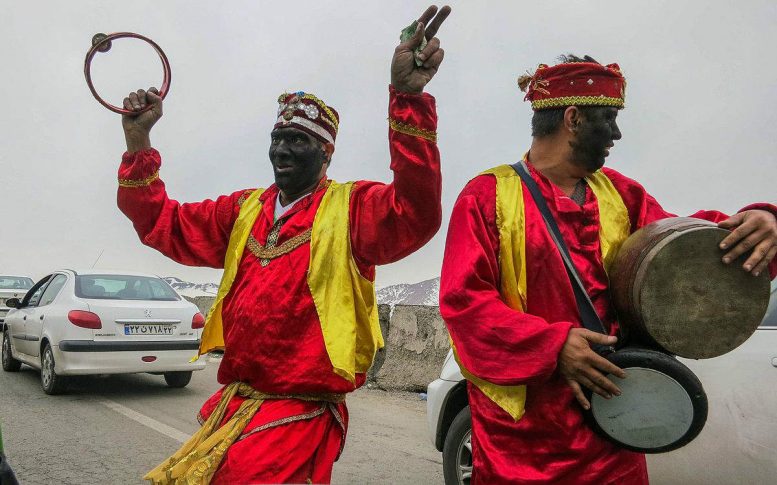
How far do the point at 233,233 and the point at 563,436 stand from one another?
4.79 feet

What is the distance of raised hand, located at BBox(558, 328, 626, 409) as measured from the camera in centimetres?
175

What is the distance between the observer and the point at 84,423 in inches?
240

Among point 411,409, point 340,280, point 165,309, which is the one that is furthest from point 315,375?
point 165,309

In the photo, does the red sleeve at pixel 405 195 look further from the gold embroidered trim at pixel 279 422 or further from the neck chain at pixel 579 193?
the gold embroidered trim at pixel 279 422

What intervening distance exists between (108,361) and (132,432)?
1.90 m

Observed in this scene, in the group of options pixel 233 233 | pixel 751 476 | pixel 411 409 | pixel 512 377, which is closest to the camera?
pixel 512 377

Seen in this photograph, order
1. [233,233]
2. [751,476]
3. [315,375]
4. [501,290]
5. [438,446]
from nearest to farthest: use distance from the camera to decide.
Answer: [501,290] → [315,375] → [233,233] → [751,476] → [438,446]

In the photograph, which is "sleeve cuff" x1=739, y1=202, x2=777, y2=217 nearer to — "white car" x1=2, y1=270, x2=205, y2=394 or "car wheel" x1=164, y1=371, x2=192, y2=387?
"white car" x1=2, y1=270, x2=205, y2=394

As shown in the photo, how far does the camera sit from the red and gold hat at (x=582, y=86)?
209 centimetres

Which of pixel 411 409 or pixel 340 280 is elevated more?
pixel 340 280

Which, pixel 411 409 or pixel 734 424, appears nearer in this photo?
pixel 734 424

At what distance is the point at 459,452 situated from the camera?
4.05 meters

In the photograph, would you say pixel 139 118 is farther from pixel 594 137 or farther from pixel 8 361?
pixel 8 361

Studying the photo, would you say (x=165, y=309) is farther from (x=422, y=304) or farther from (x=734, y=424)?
(x=734, y=424)
